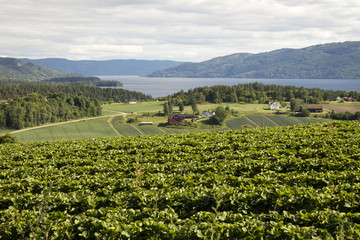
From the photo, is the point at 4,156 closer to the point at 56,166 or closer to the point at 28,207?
the point at 56,166

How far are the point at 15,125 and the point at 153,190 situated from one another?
4283 inches

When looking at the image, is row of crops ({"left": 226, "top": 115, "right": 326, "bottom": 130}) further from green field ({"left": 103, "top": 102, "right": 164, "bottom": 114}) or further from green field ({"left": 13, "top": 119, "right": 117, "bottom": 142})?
green field ({"left": 103, "top": 102, "right": 164, "bottom": 114})

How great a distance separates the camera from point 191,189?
9.86 metres

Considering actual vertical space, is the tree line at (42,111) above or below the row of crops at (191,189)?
below

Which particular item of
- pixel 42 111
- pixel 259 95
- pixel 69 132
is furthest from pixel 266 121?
pixel 42 111

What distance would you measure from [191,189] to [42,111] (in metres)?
115

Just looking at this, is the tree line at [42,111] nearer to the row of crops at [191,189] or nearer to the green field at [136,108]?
the green field at [136,108]

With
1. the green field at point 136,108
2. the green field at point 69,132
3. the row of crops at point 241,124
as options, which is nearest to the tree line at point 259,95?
the green field at point 136,108

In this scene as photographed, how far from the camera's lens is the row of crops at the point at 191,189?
7324 millimetres

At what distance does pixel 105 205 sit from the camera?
31.9ft

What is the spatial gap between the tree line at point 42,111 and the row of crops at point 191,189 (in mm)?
96732

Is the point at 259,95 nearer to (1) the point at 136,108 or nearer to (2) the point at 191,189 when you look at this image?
(1) the point at 136,108

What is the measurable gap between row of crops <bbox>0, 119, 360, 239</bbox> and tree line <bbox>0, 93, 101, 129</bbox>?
9673 centimetres

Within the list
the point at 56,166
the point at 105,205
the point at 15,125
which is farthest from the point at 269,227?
the point at 15,125
